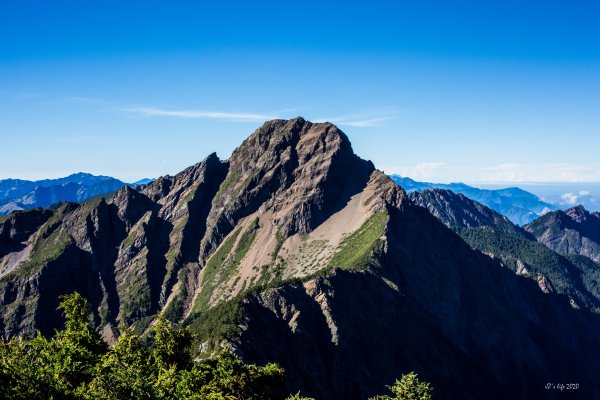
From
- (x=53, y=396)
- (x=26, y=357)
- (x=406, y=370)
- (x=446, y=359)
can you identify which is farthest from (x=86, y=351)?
(x=446, y=359)

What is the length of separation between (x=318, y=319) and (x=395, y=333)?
31.1 metres

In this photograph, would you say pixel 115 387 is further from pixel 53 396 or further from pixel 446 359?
pixel 446 359

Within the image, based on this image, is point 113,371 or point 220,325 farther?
point 220,325

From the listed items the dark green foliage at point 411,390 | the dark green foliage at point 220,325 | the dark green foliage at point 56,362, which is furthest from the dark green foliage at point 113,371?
the dark green foliage at point 220,325

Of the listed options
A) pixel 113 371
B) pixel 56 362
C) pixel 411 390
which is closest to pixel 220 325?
pixel 56 362

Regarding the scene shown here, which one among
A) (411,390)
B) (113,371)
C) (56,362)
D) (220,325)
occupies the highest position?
(113,371)

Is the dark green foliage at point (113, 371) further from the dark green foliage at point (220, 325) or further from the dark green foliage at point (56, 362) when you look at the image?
the dark green foliage at point (220, 325)

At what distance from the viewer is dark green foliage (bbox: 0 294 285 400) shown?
151ft

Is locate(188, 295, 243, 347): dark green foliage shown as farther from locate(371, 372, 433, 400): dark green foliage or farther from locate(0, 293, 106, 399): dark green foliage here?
locate(371, 372, 433, 400): dark green foliage

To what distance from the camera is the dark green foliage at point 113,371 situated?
45.9 m

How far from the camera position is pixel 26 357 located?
51.9 metres

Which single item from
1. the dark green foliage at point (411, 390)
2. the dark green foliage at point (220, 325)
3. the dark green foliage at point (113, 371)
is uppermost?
→ the dark green foliage at point (113, 371)

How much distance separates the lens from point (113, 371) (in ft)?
162

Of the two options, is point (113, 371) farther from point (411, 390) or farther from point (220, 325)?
point (220, 325)
